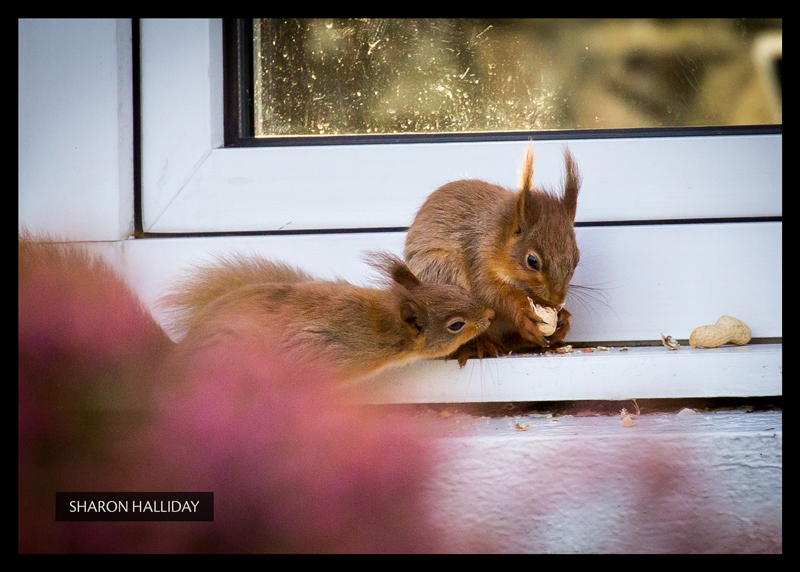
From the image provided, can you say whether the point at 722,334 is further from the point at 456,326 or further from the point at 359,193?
the point at 359,193

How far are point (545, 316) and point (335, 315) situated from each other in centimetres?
30

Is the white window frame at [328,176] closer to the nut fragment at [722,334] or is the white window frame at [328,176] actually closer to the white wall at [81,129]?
the white wall at [81,129]

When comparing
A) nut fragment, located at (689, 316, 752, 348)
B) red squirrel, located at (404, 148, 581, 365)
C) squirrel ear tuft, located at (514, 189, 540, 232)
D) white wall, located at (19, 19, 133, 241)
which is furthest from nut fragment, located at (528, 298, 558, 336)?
white wall, located at (19, 19, 133, 241)

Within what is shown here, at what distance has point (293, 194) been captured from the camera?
36.3 inches

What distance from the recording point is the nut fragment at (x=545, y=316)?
818 millimetres

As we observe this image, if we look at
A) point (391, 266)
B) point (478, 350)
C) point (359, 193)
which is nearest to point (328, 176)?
point (359, 193)

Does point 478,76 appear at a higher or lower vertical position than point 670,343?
higher

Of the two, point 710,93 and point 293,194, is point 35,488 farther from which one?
point 710,93

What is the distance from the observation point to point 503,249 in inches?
33.6

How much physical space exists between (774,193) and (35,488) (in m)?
1.09

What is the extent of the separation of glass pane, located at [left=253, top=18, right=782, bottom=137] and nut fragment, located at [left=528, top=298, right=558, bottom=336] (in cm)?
32

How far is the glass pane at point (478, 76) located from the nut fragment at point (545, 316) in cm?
32

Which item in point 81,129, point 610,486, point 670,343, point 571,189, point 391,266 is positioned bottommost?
point 610,486

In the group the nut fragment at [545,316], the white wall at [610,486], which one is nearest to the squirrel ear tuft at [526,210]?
the nut fragment at [545,316]
